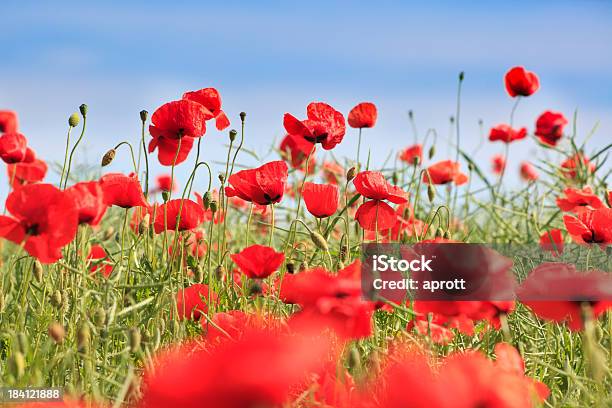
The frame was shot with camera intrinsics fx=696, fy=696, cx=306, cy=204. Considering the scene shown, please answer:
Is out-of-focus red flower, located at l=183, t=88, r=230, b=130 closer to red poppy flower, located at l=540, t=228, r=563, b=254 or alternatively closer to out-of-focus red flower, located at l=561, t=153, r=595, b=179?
red poppy flower, located at l=540, t=228, r=563, b=254

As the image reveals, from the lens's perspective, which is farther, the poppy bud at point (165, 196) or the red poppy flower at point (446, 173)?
the red poppy flower at point (446, 173)

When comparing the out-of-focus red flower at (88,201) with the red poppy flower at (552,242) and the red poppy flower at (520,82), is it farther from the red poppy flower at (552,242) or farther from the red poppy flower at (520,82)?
the red poppy flower at (520,82)

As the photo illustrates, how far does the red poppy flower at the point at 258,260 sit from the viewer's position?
1225mm

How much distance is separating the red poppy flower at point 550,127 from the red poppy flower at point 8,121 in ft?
7.14

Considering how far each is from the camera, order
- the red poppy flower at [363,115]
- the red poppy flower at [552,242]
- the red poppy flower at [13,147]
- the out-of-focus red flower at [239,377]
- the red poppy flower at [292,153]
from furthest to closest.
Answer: the red poppy flower at [292,153]
the red poppy flower at [363,115]
the red poppy flower at [552,242]
the red poppy flower at [13,147]
the out-of-focus red flower at [239,377]

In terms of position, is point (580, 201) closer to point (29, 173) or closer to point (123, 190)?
point (123, 190)

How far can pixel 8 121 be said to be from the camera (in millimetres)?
2430

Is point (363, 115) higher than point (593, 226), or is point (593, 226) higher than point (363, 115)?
point (363, 115)

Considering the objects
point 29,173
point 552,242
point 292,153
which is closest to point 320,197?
point 552,242

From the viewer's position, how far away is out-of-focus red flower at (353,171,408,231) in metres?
1.50

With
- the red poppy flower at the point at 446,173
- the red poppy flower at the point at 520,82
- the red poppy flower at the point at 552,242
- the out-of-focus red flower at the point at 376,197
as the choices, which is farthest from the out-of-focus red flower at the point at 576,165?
the out-of-focus red flower at the point at 376,197

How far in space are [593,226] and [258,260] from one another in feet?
2.36

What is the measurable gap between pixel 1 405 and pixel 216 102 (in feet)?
2.83

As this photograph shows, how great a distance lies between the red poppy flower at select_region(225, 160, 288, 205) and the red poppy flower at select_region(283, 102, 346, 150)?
0.19m
